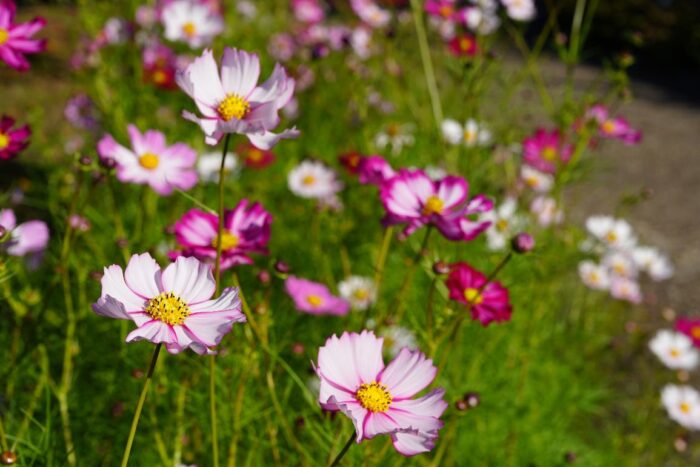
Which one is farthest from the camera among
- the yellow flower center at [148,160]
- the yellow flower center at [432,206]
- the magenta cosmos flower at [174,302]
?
the yellow flower center at [148,160]

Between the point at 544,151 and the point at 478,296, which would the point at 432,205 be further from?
the point at 544,151

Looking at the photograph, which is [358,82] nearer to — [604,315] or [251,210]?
[604,315]

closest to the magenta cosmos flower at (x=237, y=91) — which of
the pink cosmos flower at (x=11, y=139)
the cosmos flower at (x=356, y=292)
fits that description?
the pink cosmos flower at (x=11, y=139)

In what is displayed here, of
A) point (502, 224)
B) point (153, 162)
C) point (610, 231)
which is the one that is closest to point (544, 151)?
point (502, 224)

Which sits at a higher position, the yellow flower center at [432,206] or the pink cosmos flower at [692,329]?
the yellow flower center at [432,206]

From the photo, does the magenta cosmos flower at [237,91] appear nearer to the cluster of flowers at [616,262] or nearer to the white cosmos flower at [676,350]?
the cluster of flowers at [616,262]

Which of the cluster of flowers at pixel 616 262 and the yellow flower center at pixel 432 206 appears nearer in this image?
the yellow flower center at pixel 432 206
